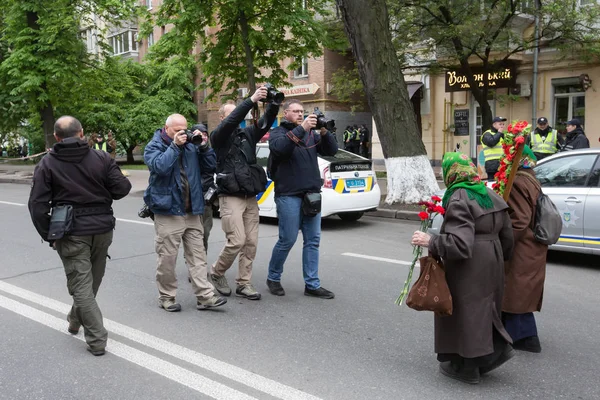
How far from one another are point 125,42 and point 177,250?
1696 inches

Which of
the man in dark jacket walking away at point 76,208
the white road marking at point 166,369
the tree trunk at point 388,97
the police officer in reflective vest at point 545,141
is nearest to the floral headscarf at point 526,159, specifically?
the white road marking at point 166,369

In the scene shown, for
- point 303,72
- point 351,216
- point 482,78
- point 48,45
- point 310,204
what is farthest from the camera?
point 303,72

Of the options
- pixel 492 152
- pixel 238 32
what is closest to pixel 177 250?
pixel 492 152

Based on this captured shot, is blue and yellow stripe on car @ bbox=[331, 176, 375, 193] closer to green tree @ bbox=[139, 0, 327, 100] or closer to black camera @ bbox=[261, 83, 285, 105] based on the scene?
black camera @ bbox=[261, 83, 285, 105]

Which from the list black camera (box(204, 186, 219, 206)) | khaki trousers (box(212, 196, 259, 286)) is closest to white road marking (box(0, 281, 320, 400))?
khaki trousers (box(212, 196, 259, 286))

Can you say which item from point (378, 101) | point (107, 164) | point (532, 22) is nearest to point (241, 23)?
point (378, 101)

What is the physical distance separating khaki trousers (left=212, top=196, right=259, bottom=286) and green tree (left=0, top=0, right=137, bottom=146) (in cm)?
1736

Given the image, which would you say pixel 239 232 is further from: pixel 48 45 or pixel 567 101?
pixel 48 45

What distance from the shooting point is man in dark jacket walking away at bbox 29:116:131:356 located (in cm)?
433

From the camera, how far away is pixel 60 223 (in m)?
4.27

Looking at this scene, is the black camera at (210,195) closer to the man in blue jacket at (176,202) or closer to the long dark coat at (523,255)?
the man in blue jacket at (176,202)

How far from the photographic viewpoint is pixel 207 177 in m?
5.70

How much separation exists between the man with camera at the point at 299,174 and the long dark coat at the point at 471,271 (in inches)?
83.8

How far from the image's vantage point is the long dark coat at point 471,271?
3.51m
